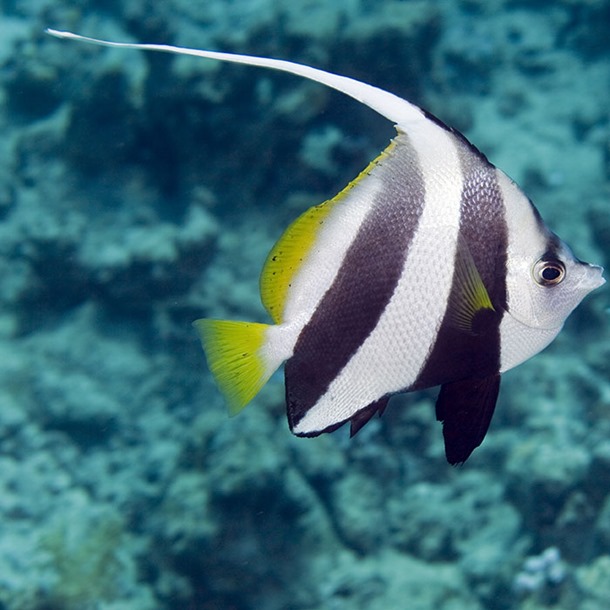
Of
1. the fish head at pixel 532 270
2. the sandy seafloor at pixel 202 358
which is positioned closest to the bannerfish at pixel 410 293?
the fish head at pixel 532 270

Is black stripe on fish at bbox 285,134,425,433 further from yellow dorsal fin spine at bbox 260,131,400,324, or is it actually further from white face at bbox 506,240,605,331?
white face at bbox 506,240,605,331

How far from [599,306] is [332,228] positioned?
178 inches

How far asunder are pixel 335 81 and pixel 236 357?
17.9 inches

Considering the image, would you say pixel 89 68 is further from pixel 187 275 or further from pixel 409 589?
pixel 409 589

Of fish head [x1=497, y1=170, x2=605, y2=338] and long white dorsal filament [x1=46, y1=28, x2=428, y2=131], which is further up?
long white dorsal filament [x1=46, y1=28, x2=428, y2=131]

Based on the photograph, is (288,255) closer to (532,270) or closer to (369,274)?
(369,274)

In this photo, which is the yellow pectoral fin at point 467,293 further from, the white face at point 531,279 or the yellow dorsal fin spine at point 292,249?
the yellow dorsal fin spine at point 292,249

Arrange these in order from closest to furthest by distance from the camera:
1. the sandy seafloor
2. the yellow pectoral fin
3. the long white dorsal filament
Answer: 1. the long white dorsal filament
2. the yellow pectoral fin
3. the sandy seafloor

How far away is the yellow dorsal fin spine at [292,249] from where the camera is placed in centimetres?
95

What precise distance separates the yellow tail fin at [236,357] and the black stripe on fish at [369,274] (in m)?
0.06

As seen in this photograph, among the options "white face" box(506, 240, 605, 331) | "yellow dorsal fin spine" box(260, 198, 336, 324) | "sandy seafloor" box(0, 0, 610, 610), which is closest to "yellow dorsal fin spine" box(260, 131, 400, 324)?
"yellow dorsal fin spine" box(260, 198, 336, 324)

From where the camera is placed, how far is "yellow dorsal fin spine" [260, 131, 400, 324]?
0.95 metres

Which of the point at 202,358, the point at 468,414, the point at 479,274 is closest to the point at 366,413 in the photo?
the point at 468,414

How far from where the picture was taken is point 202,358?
483 cm
